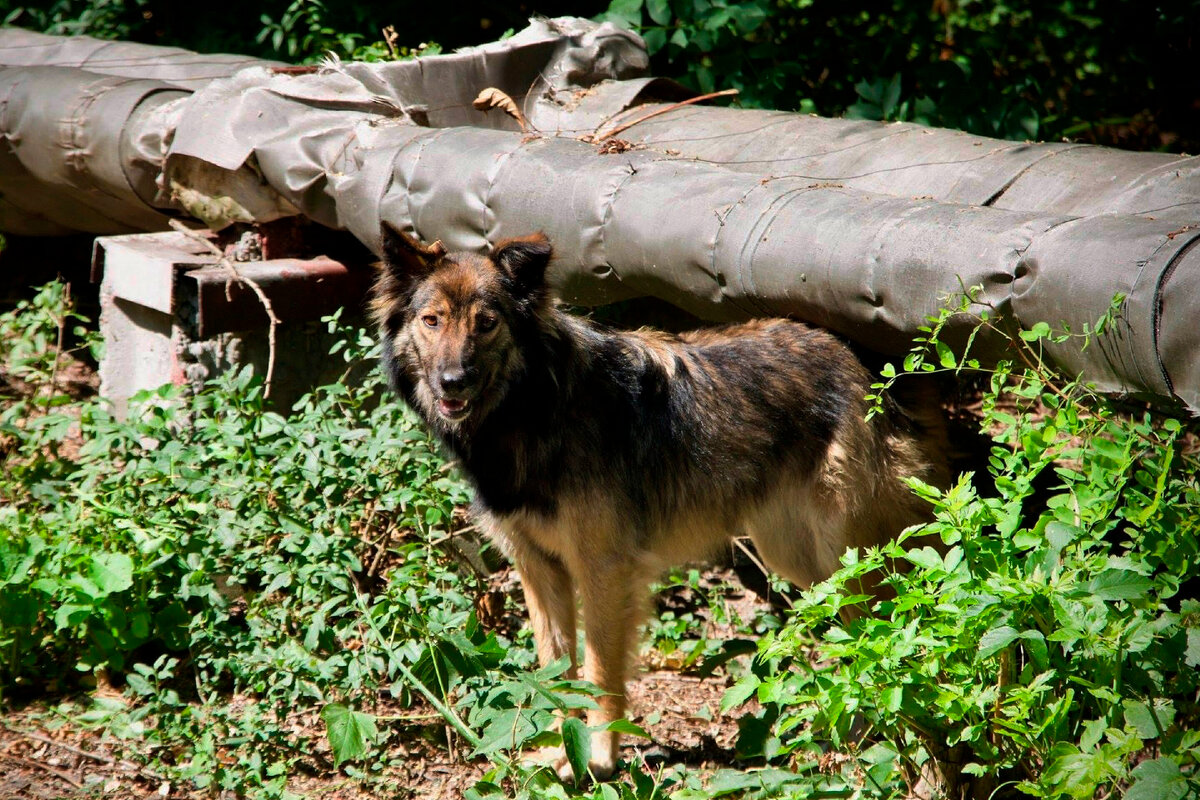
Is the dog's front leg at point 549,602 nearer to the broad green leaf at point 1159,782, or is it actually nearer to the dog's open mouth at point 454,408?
the dog's open mouth at point 454,408

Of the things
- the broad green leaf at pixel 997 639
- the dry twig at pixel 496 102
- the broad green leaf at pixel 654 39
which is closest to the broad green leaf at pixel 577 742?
the broad green leaf at pixel 997 639

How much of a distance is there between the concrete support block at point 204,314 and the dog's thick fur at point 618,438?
1673 millimetres

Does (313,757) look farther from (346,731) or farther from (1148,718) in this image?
(1148,718)

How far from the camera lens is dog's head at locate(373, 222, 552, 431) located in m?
3.80

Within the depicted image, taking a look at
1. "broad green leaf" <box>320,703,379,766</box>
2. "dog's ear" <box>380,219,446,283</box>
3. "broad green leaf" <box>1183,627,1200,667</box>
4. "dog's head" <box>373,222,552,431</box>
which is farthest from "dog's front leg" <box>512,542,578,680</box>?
"broad green leaf" <box>1183,627,1200,667</box>

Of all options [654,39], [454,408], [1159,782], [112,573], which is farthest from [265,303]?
[1159,782]

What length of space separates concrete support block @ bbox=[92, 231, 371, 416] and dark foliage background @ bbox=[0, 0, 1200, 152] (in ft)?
6.16

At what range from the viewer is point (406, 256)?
154 inches

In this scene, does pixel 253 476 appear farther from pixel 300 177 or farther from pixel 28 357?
pixel 28 357

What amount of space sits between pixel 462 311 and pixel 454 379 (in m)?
0.28

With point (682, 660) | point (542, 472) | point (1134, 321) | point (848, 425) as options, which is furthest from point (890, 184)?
point (682, 660)

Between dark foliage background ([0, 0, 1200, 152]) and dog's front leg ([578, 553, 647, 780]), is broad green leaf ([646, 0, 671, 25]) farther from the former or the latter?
dog's front leg ([578, 553, 647, 780])

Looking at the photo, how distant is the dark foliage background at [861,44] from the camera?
21.3 feet

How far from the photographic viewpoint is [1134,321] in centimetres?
299
